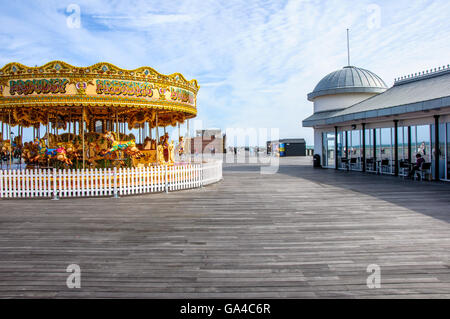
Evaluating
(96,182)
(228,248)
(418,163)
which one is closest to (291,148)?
(418,163)

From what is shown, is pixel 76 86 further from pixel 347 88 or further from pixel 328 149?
pixel 328 149

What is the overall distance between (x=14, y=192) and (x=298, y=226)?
9.80m

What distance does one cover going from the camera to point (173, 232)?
248 inches

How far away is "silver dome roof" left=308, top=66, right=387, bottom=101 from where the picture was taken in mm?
22875

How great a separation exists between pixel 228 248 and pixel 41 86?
10.1 m

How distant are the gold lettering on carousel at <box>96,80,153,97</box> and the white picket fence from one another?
2.95 meters

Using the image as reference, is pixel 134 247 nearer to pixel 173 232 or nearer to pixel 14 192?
pixel 173 232

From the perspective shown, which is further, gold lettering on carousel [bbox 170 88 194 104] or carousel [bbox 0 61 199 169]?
gold lettering on carousel [bbox 170 88 194 104]

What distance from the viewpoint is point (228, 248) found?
17.3 feet

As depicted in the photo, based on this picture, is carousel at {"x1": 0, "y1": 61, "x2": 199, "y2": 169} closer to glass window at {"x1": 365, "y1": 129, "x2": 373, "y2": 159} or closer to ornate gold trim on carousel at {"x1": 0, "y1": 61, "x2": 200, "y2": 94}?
ornate gold trim on carousel at {"x1": 0, "y1": 61, "x2": 200, "y2": 94}

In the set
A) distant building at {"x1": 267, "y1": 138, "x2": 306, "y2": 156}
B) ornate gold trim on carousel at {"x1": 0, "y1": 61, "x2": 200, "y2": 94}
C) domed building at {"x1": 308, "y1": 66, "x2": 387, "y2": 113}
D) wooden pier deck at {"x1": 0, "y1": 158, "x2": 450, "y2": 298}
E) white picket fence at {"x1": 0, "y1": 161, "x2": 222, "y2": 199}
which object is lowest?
wooden pier deck at {"x1": 0, "y1": 158, "x2": 450, "y2": 298}

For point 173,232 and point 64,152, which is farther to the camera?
point 64,152

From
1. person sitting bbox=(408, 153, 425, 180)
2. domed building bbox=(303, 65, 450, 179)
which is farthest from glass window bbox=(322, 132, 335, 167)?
person sitting bbox=(408, 153, 425, 180)
